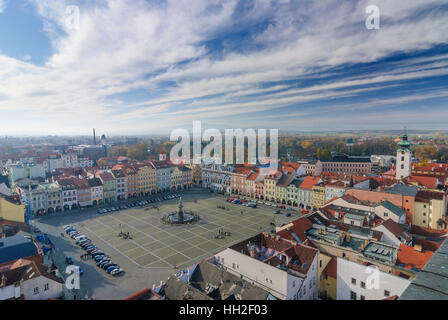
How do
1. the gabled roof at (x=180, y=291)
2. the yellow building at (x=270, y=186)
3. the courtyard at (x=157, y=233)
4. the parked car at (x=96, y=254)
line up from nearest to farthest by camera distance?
the gabled roof at (x=180, y=291), the courtyard at (x=157, y=233), the parked car at (x=96, y=254), the yellow building at (x=270, y=186)

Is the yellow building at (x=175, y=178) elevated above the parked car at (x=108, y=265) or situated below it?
above

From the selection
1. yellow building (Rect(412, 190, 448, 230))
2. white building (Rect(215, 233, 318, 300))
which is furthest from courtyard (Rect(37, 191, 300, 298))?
yellow building (Rect(412, 190, 448, 230))

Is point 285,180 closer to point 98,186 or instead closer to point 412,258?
point 412,258

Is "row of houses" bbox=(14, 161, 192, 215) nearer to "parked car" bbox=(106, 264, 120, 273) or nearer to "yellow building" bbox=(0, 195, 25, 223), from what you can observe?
"yellow building" bbox=(0, 195, 25, 223)

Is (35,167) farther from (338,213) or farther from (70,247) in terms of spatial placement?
(338,213)

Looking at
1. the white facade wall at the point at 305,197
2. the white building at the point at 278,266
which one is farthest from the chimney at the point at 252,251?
the white facade wall at the point at 305,197

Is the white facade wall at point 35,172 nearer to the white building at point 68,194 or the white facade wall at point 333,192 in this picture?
the white building at point 68,194

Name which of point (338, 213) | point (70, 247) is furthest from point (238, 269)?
point (70, 247)
